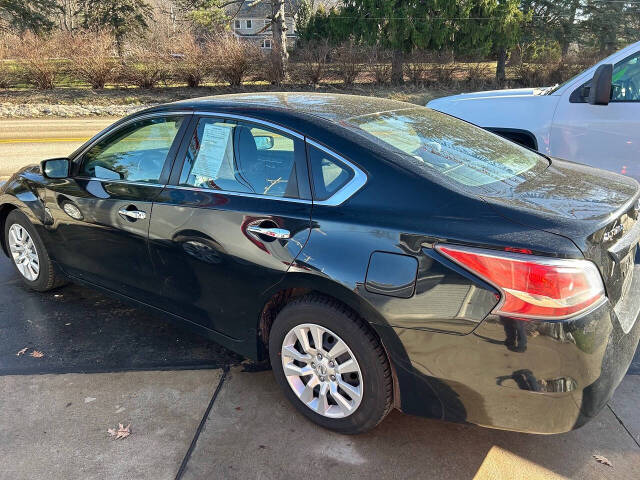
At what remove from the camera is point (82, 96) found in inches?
831

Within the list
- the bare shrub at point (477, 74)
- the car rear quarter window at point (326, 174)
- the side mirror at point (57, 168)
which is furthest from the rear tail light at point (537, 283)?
the bare shrub at point (477, 74)

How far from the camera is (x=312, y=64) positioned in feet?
75.3

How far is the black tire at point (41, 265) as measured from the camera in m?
4.22

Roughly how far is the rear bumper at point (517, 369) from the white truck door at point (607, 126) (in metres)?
3.08

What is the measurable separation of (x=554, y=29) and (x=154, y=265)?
104 feet

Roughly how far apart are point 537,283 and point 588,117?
365cm

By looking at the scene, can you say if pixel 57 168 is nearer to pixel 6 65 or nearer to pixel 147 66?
pixel 147 66

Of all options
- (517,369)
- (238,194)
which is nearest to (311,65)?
(238,194)

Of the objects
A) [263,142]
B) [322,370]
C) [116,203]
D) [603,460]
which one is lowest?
[603,460]

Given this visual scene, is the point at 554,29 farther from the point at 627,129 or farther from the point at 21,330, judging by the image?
the point at 21,330

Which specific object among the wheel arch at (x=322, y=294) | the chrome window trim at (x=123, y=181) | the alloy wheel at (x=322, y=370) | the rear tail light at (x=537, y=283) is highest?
the chrome window trim at (x=123, y=181)

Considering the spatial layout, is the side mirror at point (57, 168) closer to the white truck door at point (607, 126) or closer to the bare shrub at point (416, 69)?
the white truck door at point (607, 126)

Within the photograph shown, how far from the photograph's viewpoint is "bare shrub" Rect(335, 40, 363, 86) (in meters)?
23.2

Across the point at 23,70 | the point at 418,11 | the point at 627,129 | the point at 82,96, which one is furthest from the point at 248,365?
the point at 418,11
